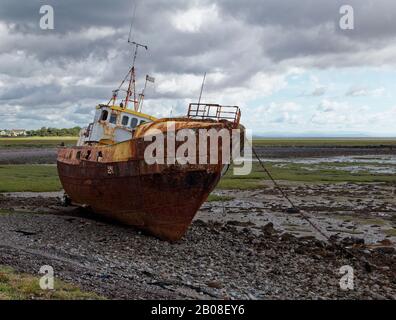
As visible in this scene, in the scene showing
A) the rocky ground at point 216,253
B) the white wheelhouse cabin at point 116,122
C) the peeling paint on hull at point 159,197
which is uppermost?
the white wheelhouse cabin at point 116,122

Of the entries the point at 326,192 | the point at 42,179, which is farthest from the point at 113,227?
the point at 42,179

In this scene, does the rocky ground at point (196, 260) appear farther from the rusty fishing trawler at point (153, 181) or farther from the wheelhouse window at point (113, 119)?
the wheelhouse window at point (113, 119)

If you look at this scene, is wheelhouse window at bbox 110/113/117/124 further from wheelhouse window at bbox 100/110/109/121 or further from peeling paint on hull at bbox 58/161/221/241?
peeling paint on hull at bbox 58/161/221/241

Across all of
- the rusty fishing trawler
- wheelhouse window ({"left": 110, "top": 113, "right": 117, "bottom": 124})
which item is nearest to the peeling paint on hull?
the rusty fishing trawler

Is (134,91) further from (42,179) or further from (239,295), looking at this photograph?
(42,179)

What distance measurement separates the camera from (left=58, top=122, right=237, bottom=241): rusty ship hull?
1669 cm

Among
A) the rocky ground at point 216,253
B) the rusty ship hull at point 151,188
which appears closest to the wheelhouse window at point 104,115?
the rusty ship hull at point 151,188

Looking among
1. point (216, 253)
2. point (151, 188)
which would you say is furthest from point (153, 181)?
point (216, 253)

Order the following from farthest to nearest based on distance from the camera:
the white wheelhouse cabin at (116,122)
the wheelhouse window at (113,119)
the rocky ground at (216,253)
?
1. the wheelhouse window at (113,119)
2. the white wheelhouse cabin at (116,122)
3. the rocky ground at (216,253)

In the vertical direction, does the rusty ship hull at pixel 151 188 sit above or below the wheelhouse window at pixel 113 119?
below

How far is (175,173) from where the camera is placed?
16.6m

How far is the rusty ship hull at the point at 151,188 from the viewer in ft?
54.7
